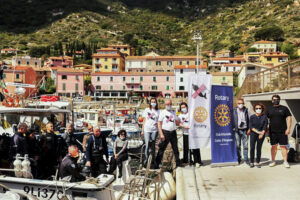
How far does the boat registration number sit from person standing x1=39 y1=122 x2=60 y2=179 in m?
0.92

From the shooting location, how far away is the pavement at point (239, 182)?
19.3 ft

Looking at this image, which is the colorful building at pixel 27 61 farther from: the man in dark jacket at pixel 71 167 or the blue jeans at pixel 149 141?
the man in dark jacket at pixel 71 167

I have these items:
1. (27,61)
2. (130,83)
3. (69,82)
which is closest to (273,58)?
(130,83)

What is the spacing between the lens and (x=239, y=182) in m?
6.70

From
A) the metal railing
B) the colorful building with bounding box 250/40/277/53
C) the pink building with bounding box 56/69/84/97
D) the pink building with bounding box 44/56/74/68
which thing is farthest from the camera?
the colorful building with bounding box 250/40/277/53

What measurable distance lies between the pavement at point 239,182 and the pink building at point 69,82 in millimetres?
64659

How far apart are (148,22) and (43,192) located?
150 m

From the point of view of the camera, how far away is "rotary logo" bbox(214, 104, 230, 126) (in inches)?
313

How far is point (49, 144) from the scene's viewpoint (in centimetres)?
764

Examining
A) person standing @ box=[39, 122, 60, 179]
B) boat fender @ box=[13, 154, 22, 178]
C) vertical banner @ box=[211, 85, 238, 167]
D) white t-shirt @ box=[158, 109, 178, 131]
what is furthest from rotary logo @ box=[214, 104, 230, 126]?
boat fender @ box=[13, 154, 22, 178]

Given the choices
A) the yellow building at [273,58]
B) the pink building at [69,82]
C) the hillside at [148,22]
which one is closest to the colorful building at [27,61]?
the pink building at [69,82]

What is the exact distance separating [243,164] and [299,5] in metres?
127

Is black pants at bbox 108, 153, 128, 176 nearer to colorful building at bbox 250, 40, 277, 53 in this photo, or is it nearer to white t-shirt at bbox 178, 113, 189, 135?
white t-shirt at bbox 178, 113, 189, 135

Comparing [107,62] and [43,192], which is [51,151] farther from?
[107,62]
